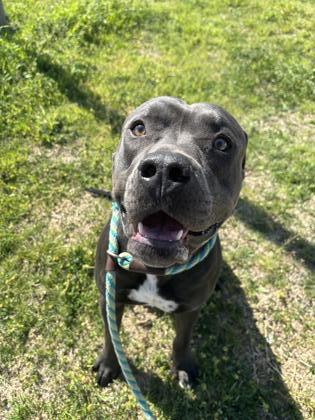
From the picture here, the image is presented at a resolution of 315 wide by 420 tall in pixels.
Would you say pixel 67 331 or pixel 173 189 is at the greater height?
pixel 173 189

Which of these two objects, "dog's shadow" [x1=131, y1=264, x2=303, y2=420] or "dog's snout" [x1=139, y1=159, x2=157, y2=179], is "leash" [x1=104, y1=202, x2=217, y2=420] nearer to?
"dog's snout" [x1=139, y1=159, x2=157, y2=179]

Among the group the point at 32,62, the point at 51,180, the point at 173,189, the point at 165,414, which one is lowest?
the point at 165,414

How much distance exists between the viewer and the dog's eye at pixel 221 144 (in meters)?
2.38

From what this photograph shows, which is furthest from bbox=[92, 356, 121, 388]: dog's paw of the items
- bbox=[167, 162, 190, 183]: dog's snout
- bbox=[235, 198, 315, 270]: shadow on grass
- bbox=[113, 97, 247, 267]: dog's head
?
bbox=[235, 198, 315, 270]: shadow on grass

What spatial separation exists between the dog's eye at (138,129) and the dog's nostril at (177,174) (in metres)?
0.55

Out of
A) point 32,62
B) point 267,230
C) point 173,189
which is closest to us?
point 173,189

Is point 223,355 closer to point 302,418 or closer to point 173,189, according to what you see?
point 302,418

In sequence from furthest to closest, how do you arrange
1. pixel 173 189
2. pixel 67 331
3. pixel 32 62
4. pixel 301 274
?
pixel 32 62
pixel 301 274
pixel 67 331
pixel 173 189

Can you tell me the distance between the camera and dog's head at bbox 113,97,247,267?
6.46 ft

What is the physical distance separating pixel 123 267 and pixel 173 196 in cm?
74

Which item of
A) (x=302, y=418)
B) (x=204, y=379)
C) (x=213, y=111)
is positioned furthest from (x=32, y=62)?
(x=302, y=418)

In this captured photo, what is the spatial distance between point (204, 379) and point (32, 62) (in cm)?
425

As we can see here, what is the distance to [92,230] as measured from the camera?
4.16 m

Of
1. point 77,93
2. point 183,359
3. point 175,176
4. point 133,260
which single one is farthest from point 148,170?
point 77,93
